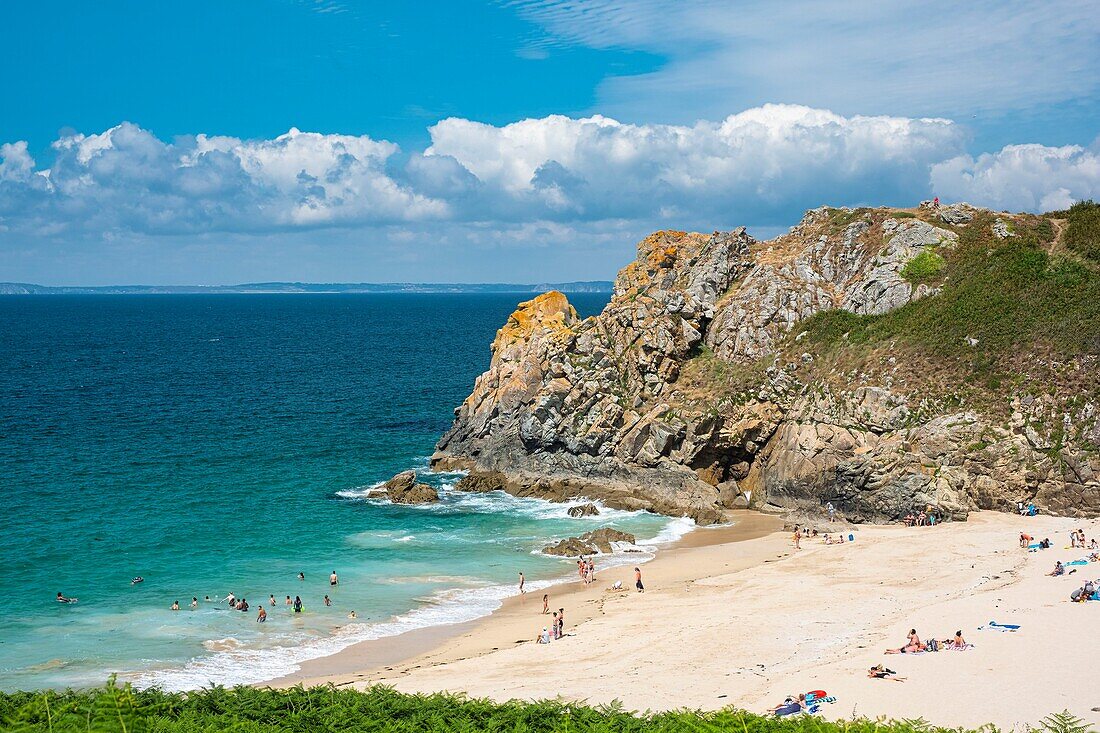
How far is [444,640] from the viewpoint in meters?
32.7

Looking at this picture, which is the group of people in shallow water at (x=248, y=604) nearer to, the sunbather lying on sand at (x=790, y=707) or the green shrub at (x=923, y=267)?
the sunbather lying on sand at (x=790, y=707)

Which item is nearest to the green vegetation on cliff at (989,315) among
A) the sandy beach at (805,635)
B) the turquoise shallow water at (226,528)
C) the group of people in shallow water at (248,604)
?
the sandy beach at (805,635)

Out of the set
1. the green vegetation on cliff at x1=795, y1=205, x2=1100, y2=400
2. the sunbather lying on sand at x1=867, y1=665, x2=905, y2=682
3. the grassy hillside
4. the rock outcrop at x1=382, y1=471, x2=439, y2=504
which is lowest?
the rock outcrop at x1=382, y1=471, x2=439, y2=504

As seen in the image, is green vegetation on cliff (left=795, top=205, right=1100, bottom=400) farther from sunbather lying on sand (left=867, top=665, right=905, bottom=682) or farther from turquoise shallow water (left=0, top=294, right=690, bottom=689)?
sunbather lying on sand (left=867, top=665, right=905, bottom=682)

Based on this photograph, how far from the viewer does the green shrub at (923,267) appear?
5541 cm

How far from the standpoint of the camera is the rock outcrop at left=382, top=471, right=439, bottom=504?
172ft

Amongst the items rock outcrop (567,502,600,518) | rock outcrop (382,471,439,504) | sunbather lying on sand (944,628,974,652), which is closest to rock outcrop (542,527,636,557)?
rock outcrop (567,502,600,518)

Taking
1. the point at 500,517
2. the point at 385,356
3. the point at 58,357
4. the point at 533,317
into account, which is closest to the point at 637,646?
the point at 500,517

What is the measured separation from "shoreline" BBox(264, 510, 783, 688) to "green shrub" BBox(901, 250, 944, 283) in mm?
23445

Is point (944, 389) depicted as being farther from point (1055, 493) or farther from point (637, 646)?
point (637, 646)

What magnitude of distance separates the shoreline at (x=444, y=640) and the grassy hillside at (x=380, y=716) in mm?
6678

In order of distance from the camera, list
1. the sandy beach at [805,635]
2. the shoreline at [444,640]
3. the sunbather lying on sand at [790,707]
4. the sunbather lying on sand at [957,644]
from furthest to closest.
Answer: the shoreline at [444,640], the sunbather lying on sand at [957,644], the sandy beach at [805,635], the sunbather lying on sand at [790,707]

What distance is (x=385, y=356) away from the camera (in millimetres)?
126062

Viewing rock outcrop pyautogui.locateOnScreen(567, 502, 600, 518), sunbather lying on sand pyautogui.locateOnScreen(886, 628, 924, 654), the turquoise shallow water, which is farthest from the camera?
rock outcrop pyautogui.locateOnScreen(567, 502, 600, 518)
